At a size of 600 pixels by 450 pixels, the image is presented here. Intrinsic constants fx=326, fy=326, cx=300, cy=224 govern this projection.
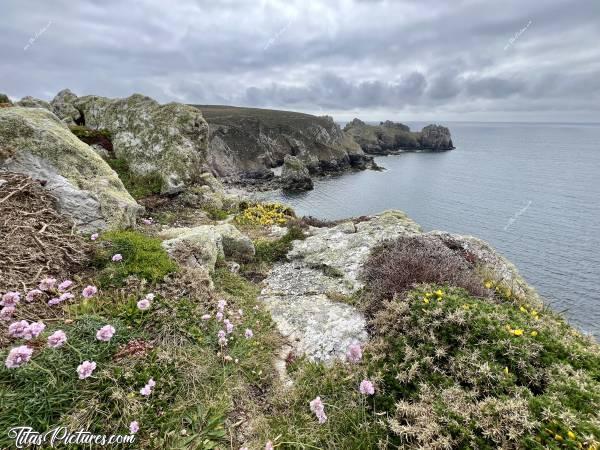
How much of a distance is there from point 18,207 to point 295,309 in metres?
5.88

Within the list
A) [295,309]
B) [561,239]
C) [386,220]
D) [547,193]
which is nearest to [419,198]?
[547,193]

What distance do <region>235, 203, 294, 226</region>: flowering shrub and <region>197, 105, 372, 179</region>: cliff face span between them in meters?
65.6

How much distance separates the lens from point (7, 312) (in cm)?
409

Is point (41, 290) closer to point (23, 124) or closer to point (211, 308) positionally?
point (211, 308)

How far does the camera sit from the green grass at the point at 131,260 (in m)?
5.57

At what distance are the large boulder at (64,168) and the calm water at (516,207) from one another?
10111 mm

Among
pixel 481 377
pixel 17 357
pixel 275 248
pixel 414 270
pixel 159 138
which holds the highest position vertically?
pixel 159 138

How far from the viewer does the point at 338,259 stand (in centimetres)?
967

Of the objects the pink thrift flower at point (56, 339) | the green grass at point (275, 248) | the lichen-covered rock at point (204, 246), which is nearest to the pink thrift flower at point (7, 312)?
the pink thrift flower at point (56, 339)

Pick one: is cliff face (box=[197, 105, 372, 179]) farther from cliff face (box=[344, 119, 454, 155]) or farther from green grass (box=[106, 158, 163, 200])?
green grass (box=[106, 158, 163, 200])

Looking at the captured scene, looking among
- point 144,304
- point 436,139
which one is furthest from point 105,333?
point 436,139

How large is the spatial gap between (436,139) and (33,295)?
167 metres

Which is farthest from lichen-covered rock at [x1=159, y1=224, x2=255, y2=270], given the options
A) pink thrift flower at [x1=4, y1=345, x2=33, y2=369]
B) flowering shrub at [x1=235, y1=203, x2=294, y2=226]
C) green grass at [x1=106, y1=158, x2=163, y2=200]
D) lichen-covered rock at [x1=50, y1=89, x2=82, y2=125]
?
lichen-covered rock at [x1=50, y1=89, x2=82, y2=125]

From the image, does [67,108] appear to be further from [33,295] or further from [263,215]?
[33,295]
